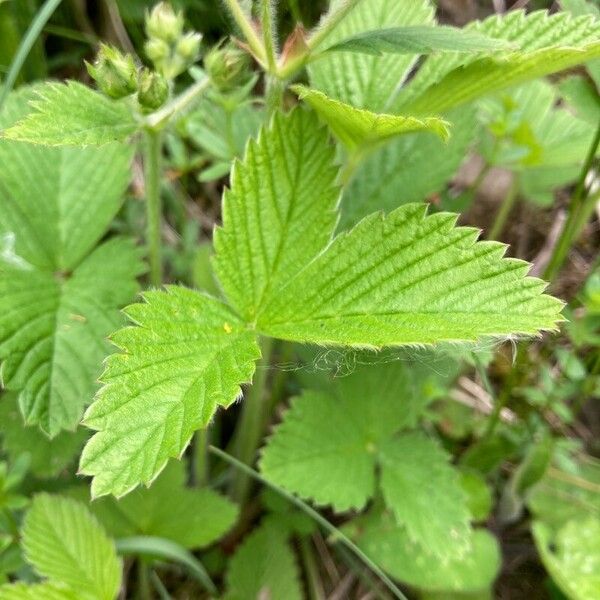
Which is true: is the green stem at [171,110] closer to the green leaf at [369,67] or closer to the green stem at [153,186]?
the green stem at [153,186]

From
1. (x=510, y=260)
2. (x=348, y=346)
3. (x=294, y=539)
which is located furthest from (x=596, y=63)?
(x=294, y=539)

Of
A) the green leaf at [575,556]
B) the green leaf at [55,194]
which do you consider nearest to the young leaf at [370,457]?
the green leaf at [575,556]

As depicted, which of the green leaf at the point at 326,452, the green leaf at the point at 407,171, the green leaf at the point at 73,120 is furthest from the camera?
the green leaf at the point at 407,171

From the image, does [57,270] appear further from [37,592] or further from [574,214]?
[574,214]

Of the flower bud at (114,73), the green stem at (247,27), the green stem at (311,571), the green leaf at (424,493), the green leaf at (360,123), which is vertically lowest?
the green stem at (311,571)

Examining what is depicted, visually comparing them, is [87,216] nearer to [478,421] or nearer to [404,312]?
[404,312]

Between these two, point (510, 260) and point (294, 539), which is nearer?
point (510, 260)

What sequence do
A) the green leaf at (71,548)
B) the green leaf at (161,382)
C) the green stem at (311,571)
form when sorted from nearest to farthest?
the green leaf at (161,382) → the green leaf at (71,548) → the green stem at (311,571)

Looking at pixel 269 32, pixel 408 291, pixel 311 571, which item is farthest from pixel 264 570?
pixel 269 32
